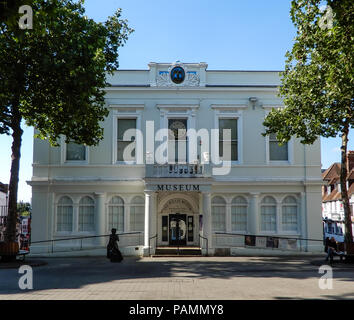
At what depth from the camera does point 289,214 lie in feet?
77.1

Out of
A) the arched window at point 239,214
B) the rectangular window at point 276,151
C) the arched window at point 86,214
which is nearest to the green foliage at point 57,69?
the arched window at point 86,214

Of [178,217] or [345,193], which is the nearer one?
[345,193]

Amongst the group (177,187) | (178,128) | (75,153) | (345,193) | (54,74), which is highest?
(54,74)

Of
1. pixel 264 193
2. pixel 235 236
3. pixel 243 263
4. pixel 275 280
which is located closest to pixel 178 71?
pixel 264 193

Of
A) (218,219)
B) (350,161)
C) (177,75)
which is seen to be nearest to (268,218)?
(218,219)

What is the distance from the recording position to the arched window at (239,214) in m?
23.3

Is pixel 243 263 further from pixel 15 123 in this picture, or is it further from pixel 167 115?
pixel 15 123

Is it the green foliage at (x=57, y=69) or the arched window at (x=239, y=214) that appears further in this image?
the arched window at (x=239, y=214)

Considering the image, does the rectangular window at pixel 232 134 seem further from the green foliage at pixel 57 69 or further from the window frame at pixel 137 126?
Answer: the green foliage at pixel 57 69

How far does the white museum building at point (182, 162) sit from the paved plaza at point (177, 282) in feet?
18.7

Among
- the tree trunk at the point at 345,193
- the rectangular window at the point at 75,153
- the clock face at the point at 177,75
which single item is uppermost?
the clock face at the point at 177,75

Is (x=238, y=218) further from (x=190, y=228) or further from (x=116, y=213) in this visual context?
(x=116, y=213)

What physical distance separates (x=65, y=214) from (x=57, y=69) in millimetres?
9886

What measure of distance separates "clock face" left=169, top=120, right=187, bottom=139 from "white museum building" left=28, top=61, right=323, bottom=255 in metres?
0.06
